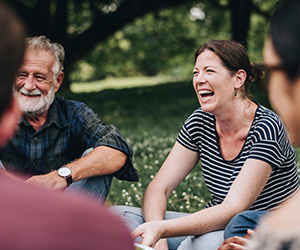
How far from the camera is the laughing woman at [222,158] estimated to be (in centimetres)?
316

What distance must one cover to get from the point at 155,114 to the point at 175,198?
7.06 metres

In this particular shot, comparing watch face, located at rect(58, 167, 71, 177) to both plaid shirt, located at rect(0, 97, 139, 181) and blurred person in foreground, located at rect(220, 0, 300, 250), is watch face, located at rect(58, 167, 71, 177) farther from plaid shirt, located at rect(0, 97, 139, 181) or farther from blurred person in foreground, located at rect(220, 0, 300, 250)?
blurred person in foreground, located at rect(220, 0, 300, 250)

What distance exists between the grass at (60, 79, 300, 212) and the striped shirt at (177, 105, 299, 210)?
0.57m

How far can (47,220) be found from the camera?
1.14m

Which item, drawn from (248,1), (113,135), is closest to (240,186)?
(113,135)

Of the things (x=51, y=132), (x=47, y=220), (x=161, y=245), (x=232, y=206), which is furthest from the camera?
(x=51, y=132)

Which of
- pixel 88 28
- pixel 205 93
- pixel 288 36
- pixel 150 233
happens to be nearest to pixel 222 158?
pixel 205 93

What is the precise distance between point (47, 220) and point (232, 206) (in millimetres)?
2186

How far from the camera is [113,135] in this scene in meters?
3.88

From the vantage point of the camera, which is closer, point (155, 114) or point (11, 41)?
point (11, 41)

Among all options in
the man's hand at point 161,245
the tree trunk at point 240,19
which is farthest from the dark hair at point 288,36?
the tree trunk at point 240,19

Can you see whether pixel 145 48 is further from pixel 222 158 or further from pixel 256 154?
pixel 256 154

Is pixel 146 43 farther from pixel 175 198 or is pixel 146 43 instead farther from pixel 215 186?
pixel 215 186

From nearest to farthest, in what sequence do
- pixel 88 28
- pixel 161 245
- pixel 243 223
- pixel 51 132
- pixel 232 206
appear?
pixel 243 223
pixel 232 206
pixel 161 245
pixel 51 132
pixel 88 28
